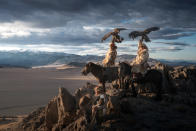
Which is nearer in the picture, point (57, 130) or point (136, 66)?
point (57, 130)

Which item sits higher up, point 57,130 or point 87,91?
point 87,91

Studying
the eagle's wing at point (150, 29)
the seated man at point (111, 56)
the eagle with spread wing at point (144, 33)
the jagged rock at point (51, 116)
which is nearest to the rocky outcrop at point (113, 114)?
the jagged rock at point (51, 116)

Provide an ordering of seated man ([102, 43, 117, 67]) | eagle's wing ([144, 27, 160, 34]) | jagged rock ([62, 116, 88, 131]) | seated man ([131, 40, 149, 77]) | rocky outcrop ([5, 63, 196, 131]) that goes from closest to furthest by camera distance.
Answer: jagged rock ([62, 116, 88, 131])
rocky outcrop ([5, 63, 196, 131])
seated man ([131, 40, 149, 77])
eagle's wing ([144, 27, 160, 34])
seated man ([102, 43, 117, 67])

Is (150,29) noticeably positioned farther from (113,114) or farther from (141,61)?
(113,114)

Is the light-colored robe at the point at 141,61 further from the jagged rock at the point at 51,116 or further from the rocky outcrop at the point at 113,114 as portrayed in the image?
the jagged rock at the point at 51,116

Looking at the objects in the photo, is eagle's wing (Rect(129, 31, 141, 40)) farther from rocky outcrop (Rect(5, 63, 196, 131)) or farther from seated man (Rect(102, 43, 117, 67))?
rocky outcrop (Rect(5, 63, 196, 131))

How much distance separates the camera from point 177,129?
5.82 m

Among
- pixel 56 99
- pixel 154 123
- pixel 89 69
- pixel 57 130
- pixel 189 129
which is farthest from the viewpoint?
pixel 89 69

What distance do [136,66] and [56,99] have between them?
13.2ft

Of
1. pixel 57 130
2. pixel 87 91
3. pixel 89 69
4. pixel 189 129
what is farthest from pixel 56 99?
pixel 189 129

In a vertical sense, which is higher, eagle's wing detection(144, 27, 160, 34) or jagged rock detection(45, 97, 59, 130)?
eagle's wing detection(144, 27, 160, 34)

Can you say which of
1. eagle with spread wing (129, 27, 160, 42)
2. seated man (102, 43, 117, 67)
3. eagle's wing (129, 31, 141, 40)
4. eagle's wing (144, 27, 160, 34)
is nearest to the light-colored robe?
eagle with spread wing (129, 27, 160, 42)

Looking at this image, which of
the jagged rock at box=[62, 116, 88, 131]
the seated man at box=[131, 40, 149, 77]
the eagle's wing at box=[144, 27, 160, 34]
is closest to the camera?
the jagged rock at box=[62, 116, 88, 131]

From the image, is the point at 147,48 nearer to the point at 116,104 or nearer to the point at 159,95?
the point at 159,95
